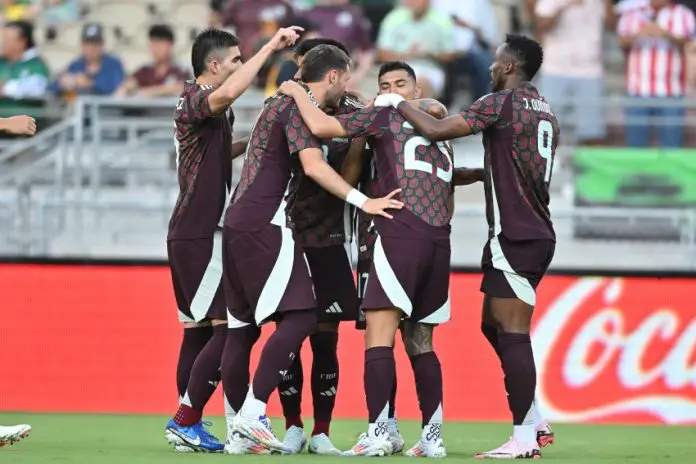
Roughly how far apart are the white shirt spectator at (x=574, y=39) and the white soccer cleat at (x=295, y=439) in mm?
6517

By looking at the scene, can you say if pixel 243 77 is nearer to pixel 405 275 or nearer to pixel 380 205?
pixel 380 205

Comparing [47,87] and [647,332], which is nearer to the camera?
[647,332]

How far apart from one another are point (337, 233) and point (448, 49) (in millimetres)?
5971

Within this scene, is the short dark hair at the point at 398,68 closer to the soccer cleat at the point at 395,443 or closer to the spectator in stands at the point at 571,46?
the soccer cleat at the point at 395,443

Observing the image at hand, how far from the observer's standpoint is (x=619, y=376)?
10.7 meters

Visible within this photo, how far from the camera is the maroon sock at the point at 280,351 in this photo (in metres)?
7.38

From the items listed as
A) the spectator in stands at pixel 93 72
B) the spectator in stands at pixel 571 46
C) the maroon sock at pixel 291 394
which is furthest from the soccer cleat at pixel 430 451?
the spectator in stands at pixel 93 72

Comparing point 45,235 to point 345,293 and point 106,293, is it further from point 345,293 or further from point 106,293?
point 345,293

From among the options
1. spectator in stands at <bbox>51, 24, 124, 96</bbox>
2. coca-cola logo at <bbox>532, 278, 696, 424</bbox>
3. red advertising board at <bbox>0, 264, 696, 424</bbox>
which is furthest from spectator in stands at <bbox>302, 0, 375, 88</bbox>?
coca-cola logo at <bbox>532, 278, 696, 424</bbox>

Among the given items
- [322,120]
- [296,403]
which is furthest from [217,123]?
[296,403]

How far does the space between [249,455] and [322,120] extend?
74.7 inches

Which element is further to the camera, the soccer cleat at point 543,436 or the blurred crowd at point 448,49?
the blurred crowd at point 448,49

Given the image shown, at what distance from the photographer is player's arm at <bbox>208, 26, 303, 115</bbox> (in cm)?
744

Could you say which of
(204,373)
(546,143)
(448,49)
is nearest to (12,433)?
(204,373)
